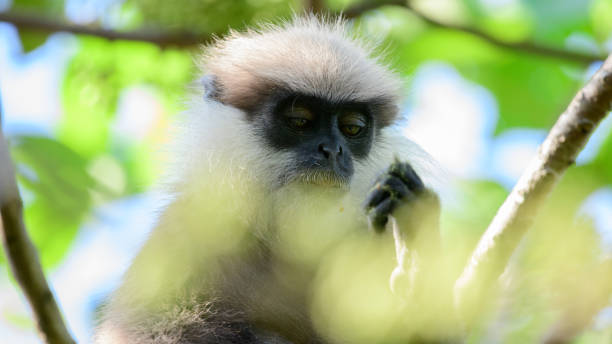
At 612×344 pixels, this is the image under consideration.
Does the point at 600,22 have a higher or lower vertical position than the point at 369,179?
higher

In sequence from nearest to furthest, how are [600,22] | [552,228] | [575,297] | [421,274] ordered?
1. [421,274]
2. [575,297]
3. [552,228]
4. [600,22]

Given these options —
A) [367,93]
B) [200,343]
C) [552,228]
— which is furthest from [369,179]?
[200,343]

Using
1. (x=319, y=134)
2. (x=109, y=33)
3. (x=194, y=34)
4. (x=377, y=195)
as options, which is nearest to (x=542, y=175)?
(x=377, y=195)

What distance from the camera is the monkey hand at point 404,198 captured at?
3.56m

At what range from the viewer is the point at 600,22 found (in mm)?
6762

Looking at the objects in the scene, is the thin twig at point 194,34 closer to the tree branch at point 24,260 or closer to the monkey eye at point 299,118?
the monkey eye at point 299,118

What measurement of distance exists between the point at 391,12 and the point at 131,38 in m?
2.84

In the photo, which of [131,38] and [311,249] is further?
[131,38]

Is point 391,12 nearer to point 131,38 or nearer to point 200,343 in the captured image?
point 131,38

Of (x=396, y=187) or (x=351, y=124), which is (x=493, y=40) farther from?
(x=396, y=187)

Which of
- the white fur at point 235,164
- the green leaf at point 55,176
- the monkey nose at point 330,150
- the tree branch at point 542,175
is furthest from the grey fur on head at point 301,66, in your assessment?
the tree branch at point 542,175

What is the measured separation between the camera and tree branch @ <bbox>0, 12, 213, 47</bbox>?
5.13m

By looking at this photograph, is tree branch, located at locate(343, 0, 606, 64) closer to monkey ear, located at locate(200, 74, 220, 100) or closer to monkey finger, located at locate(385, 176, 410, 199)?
monkey ear, located at locate(200, 74, 220, 100)

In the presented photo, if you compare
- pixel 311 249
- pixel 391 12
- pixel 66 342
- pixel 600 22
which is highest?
pixel 600 22
